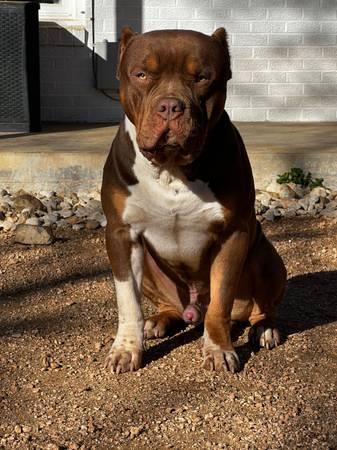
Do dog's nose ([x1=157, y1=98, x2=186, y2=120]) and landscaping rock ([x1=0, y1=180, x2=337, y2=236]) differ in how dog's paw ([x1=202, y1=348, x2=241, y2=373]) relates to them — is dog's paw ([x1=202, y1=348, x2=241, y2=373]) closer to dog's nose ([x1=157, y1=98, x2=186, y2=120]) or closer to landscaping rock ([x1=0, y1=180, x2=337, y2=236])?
dog's nose ([x1=157, y1=98, x2=186, y2=120])

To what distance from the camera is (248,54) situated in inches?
379

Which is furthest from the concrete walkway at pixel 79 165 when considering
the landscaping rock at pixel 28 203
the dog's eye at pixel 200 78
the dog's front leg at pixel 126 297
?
the dog's eye at pixel 200 78

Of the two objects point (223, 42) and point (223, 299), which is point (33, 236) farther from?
point (223, 42)

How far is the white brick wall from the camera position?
9.55m

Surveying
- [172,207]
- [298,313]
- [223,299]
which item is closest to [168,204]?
[172,207]

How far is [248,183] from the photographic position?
4312 millimetres

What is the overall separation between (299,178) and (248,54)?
8.62 ft

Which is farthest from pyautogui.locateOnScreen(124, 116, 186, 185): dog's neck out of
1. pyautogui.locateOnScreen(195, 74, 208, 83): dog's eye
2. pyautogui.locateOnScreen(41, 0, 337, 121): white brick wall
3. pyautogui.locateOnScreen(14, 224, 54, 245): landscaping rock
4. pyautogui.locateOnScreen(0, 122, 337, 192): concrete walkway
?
pyautogui.locateOnScreen(41, 0, 337, 121): white brick wall

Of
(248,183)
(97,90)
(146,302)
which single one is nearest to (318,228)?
(146,302)

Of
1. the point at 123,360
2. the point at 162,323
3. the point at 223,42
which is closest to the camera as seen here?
the point at 223,42

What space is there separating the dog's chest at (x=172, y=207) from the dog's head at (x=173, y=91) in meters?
0.20

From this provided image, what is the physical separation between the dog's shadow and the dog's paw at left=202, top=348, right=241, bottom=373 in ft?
0.29

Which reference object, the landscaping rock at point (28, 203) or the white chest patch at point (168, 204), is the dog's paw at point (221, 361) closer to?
the white chest patch at point (168, 204)

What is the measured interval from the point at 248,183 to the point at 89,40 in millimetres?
5688
